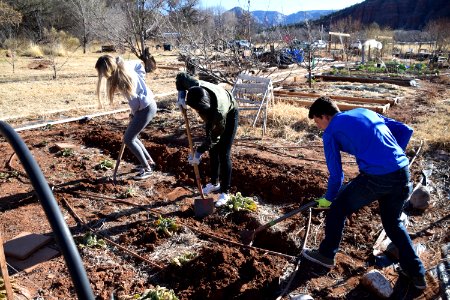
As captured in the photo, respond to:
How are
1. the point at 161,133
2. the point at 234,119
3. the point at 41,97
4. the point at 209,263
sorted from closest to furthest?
1. the point at 209,263
2. the point at 234,119
3. the point at 161,133
4. the point at 41,97

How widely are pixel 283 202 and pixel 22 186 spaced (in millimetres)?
3116

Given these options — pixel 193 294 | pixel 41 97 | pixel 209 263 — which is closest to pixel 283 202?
pixel 209 263

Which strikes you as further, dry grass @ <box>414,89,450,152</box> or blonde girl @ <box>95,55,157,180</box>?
dry grass @ <box>414,89,450,152</box>

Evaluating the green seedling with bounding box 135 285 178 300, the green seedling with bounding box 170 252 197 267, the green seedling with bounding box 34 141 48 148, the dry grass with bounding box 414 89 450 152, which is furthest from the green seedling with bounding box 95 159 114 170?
the dry grass with bounding box 414 89 450 152

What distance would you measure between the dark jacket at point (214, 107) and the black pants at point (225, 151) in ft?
0.30

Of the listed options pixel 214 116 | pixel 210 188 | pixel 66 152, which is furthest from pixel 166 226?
pixel 66 152

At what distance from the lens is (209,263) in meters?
3.19

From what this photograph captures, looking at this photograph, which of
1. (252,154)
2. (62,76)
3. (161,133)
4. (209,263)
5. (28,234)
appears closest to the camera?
(209,263)

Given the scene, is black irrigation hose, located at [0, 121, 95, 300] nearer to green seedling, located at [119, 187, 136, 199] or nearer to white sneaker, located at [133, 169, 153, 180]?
green seedling, located at [119, 187, 136, 199]

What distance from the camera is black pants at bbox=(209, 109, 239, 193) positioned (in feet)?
12.7

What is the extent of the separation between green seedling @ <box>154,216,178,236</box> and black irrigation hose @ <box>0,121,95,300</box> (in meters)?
2.44

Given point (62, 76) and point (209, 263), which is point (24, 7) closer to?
point (62, 76)

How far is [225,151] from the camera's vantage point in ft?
13.0

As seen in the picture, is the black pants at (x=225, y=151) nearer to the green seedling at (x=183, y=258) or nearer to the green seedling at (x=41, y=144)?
the green seedling at (x=183, y=258)
